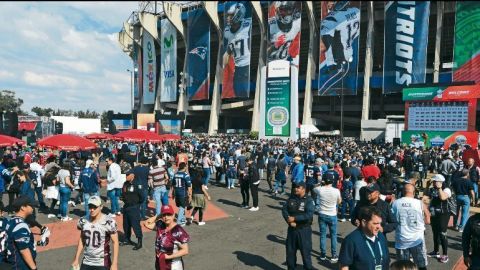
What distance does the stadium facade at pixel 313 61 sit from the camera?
158ft

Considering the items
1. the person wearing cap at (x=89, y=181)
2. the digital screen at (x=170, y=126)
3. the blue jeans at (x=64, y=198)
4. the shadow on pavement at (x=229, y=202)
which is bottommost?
the shadow on pavement at (x=229, y=202)

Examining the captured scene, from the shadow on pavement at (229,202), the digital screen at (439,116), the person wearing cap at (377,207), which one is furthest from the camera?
the digital screen at (439,116)

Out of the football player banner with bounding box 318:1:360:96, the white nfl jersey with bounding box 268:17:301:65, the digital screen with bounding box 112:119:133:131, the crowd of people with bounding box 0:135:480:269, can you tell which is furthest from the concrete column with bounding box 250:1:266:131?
the crowd of people with bounding box 0:135:480:269

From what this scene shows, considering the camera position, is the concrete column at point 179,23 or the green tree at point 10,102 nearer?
the concrete column at point 179,23

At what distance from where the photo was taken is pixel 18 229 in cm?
405

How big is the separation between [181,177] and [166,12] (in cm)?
5484

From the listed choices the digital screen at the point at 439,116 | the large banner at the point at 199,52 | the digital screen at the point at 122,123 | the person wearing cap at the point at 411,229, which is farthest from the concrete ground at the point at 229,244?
the large banner at the point at 199,52

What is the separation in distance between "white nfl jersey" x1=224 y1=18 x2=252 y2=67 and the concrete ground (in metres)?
43.3

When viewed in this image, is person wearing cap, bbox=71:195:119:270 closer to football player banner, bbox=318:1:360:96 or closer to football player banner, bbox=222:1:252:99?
football player banner, bbox=318:1:360:96

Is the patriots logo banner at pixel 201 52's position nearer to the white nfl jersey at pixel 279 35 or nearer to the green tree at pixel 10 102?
the white nfl jersey at pixel 279 35

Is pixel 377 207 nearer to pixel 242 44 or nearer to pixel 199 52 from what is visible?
pixel 242 44

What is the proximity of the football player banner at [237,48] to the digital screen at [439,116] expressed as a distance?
1085 inches

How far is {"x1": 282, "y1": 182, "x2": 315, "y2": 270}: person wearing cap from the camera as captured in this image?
5781mm

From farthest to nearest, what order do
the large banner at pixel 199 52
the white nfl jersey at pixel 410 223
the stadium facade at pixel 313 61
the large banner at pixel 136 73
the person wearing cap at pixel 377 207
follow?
the large banner at pixel 136 73 → the large banner at pixel 199 52 → the stadium facade at pixel 313 61 → the person wearing cap at pixel 377 207 → the white nfl jersey at pixel 410 223
